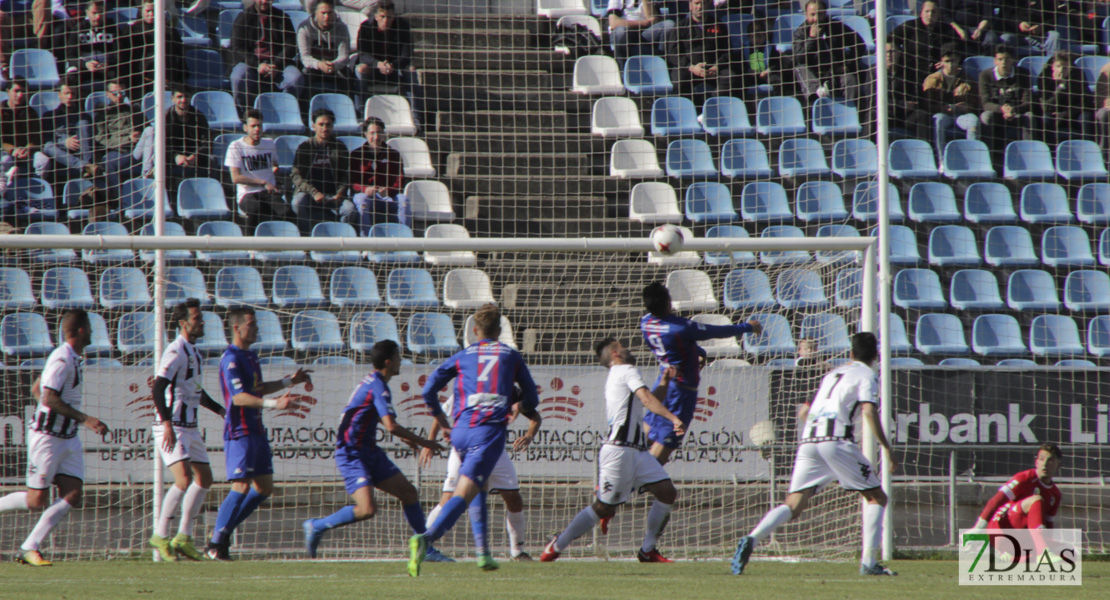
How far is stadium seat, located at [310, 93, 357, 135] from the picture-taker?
13.4 meters

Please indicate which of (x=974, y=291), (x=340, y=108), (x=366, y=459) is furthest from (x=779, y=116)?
(x=366, y=459)

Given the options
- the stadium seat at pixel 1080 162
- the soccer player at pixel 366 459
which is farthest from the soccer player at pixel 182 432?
the stadium seat at pixel 1080 162

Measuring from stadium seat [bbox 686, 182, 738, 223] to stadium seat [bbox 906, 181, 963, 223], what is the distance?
2642 millimetres

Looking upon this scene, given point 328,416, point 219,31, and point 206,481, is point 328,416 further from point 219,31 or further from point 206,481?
point 219,31

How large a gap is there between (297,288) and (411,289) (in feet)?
4.27

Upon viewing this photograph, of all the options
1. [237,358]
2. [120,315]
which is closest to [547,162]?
[120,315]

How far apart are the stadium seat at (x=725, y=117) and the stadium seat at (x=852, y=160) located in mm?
1314

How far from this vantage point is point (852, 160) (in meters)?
13.1

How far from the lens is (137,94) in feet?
44.4

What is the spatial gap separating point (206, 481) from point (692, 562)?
377 cm

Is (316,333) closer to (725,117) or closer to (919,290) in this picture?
(725,117)

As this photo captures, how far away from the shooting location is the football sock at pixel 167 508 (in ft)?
24.5

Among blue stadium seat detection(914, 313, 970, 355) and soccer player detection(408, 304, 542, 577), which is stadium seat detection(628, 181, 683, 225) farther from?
soccer player detection(408, 304, 542, 577)

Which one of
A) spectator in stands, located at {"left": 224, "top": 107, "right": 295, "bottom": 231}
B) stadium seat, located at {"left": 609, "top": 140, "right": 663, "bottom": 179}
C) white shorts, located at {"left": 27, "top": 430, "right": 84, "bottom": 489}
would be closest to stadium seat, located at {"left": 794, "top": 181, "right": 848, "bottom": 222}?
stadium seat, located at {"left": 609, "top": 140, "right": 663, "bottom": 179}
